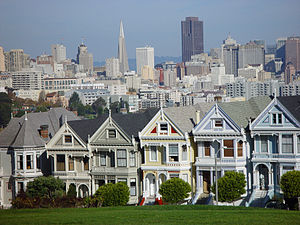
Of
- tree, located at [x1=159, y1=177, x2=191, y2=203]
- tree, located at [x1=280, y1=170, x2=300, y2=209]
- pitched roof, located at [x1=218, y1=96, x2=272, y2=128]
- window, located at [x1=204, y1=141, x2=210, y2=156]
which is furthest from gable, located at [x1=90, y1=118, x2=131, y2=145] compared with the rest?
tree, located at [x1=280, y1=170, x2=300, y2=209]

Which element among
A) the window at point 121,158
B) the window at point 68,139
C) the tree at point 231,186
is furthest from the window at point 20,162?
the tree at point 231,186

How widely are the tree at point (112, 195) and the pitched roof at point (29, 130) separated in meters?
8.38

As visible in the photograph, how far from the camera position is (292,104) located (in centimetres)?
4594

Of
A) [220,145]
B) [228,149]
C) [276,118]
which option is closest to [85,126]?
[220,145]

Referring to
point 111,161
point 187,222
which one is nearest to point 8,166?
point 111,161

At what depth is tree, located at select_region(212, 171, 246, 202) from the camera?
4500 cm

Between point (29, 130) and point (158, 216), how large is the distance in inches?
868

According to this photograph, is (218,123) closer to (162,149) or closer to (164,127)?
(164,127)

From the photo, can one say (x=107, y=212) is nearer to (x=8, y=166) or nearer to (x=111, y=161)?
(x=111, y=161)

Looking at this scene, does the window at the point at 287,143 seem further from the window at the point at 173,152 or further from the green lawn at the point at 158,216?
the green lawn at the point at 158,216

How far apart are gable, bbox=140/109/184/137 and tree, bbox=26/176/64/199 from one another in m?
6.65

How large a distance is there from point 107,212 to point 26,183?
686 inches

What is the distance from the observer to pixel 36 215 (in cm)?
3634

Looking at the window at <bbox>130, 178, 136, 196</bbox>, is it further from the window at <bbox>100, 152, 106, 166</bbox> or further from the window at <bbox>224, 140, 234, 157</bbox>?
the window at <bbox>224, 140, 234, 157</bbox>
